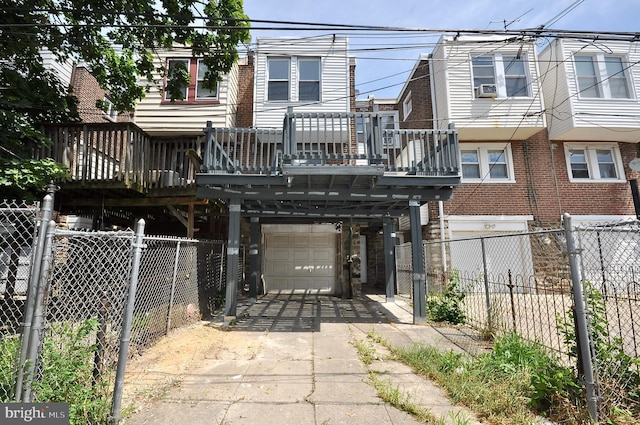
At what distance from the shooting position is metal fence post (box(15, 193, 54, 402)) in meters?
2.38

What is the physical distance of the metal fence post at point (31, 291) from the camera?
2379 millimetres

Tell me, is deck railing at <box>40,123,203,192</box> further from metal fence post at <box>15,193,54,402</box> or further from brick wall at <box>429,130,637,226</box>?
brick wall at <box>429,130,637,226</box>

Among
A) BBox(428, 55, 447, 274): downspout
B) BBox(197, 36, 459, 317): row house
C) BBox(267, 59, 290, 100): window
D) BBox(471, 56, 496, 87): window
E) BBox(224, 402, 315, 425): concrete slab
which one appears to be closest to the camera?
BBox(224, 402, 315, 425): concrete slab

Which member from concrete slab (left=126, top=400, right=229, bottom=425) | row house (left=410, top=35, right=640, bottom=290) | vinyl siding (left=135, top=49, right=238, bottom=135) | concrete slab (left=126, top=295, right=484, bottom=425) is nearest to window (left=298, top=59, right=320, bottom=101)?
vinyl siding (left=135, top=49, right=238, bottom=135)

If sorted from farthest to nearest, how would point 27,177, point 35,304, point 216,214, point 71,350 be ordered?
point 216,214 → point 27,177 → point 71,350 → point 35,304

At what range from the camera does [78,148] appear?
7742 millimetres

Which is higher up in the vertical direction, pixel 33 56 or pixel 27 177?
pixel 33 56

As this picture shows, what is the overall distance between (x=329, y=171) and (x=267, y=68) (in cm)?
780

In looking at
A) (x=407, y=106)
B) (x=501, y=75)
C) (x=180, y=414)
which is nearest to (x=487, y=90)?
(x=501, y=75)

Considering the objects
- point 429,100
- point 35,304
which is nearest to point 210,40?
point 35,304

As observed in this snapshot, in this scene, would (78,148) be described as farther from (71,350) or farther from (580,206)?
(580,206)

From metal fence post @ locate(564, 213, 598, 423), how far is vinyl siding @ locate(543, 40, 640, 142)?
10.5 metres

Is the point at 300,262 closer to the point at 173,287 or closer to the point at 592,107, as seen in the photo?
the point at 173,287

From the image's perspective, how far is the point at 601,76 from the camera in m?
11.3
